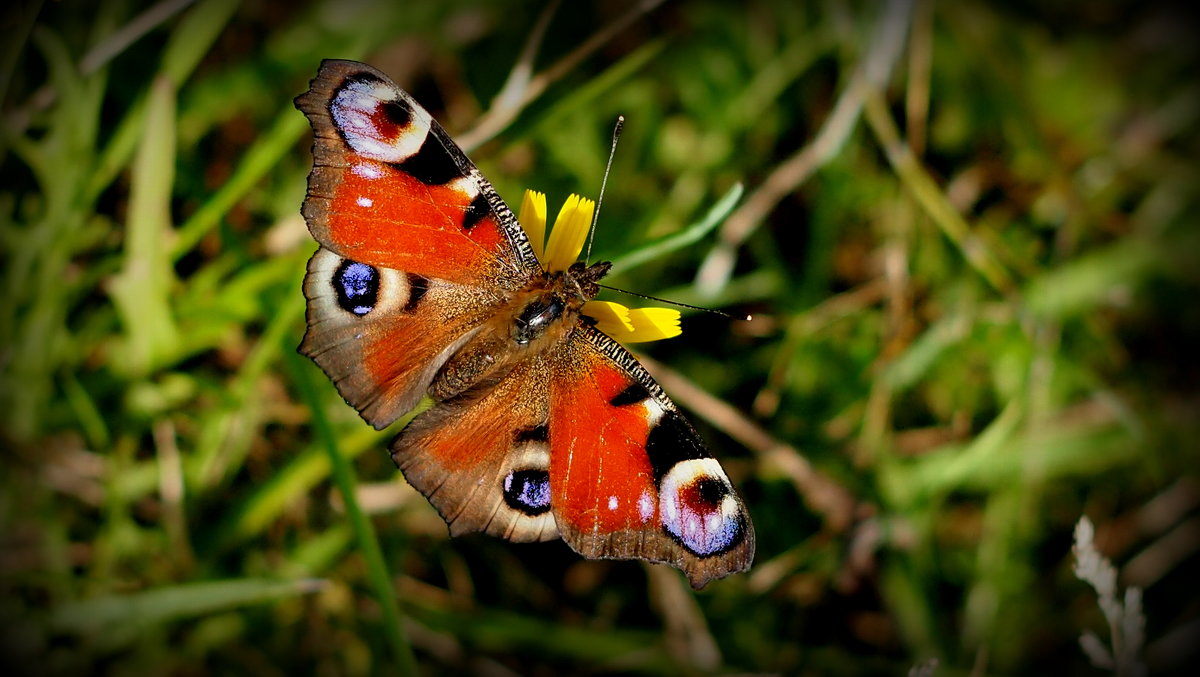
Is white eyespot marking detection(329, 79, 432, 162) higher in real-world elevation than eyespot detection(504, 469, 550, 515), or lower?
higher

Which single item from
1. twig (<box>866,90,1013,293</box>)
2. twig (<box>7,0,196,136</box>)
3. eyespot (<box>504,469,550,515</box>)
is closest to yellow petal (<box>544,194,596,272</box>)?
eyespot (<box>504,469,550,515</box>)

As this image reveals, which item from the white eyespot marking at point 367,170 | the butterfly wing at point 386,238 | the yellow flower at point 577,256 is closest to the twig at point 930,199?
the yellow flower at point 577,256

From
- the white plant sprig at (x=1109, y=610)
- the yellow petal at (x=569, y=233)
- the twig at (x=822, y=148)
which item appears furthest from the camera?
the twig at (x=822, y=148)

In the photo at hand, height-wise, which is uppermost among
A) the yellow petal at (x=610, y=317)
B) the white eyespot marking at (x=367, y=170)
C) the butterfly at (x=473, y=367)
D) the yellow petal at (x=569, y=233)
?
the yellow petal at (x=569, y=233)

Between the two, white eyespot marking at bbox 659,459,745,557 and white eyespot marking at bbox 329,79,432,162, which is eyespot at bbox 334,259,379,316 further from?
white eyespot marking at bbox 659,459,745,557

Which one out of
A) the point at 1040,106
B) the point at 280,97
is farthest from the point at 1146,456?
the point at 280,97

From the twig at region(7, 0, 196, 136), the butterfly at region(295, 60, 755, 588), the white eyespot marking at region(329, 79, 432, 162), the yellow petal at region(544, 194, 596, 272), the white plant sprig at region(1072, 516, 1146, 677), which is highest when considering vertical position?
the twig at region(7, 0, 196, 136)

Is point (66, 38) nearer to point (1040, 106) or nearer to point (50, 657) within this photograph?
point (50, 657)

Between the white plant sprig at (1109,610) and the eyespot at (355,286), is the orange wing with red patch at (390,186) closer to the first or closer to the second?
the eyespot at (355,286)
